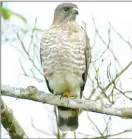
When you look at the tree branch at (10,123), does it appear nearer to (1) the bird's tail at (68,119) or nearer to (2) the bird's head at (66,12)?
(1) the bird's tail at (68,119)

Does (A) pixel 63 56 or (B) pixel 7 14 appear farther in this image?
(A) pixel 63 56

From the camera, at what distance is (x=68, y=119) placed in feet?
13.6

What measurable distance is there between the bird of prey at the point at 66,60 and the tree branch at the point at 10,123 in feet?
2.42

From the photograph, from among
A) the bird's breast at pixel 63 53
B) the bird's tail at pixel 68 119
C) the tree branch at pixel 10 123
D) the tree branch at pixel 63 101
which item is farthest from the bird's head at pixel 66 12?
the tree branch at pixel 10 123

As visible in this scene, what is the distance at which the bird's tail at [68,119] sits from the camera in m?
4.12

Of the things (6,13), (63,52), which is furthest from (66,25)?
(6,13)

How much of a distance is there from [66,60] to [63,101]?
0.55m

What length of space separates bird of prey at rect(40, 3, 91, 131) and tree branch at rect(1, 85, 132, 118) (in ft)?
1.30

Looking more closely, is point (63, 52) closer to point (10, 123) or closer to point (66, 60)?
A: point (66, 60)

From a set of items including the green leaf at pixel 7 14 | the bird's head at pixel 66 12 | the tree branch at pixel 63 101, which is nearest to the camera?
the green leaf at pixel 7 14

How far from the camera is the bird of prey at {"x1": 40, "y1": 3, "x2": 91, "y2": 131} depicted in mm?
3938

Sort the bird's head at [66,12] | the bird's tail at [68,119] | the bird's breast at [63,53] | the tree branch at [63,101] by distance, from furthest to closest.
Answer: the bird's head at [66,12] < the bird's tail at [68,119] < the bird's breast at [63,53] < the tree branch at [63,101]

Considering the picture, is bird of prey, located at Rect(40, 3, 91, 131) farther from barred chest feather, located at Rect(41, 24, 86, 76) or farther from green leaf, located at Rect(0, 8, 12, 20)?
green leaf, located at Rect(0, 8, 12, 20)

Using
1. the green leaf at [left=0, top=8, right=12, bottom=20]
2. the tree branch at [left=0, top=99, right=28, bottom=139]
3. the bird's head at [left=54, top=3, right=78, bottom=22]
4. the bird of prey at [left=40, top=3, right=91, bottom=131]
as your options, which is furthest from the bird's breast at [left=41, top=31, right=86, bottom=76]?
A: the green leaf at [left=0, top=8, right=12, bottom=20]
